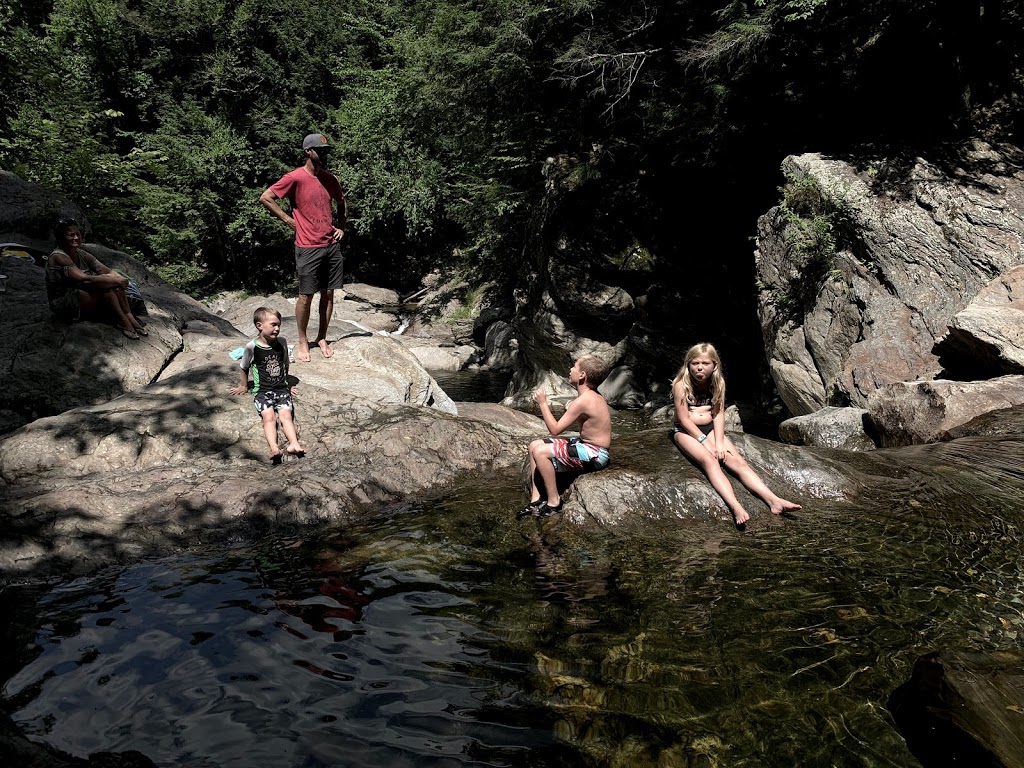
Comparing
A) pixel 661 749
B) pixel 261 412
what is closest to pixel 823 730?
pixel 661 749

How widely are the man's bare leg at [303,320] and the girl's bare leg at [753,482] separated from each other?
16.3ft

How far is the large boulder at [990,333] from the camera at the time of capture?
313 inches

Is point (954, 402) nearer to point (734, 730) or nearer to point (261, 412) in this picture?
point (734, 730)

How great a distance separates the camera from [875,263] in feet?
33.7

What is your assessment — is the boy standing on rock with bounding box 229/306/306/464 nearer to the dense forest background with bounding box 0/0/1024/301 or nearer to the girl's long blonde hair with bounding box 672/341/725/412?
the girl's long blonde hair with bounding box 672/341/725/412

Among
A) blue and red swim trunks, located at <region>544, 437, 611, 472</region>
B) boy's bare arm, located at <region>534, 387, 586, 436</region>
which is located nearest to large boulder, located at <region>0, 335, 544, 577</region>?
blue and red swim trunks, located at <region>544, 437, 611, 472</region>

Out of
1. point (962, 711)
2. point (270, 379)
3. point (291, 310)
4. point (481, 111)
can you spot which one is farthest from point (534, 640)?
point (291, 310)

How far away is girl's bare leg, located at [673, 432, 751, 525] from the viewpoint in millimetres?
5367

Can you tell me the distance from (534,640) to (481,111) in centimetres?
1971

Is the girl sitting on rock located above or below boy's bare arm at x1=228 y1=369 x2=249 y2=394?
above

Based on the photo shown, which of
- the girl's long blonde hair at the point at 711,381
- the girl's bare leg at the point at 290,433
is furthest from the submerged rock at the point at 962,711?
the girl's bare leg at the point at 290,433

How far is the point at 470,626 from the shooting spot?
13.2ft

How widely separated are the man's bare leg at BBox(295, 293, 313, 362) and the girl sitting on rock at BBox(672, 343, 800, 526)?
446 cm

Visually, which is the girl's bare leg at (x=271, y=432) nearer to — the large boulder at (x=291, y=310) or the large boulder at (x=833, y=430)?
the large boulder at (x=833, y=430)
